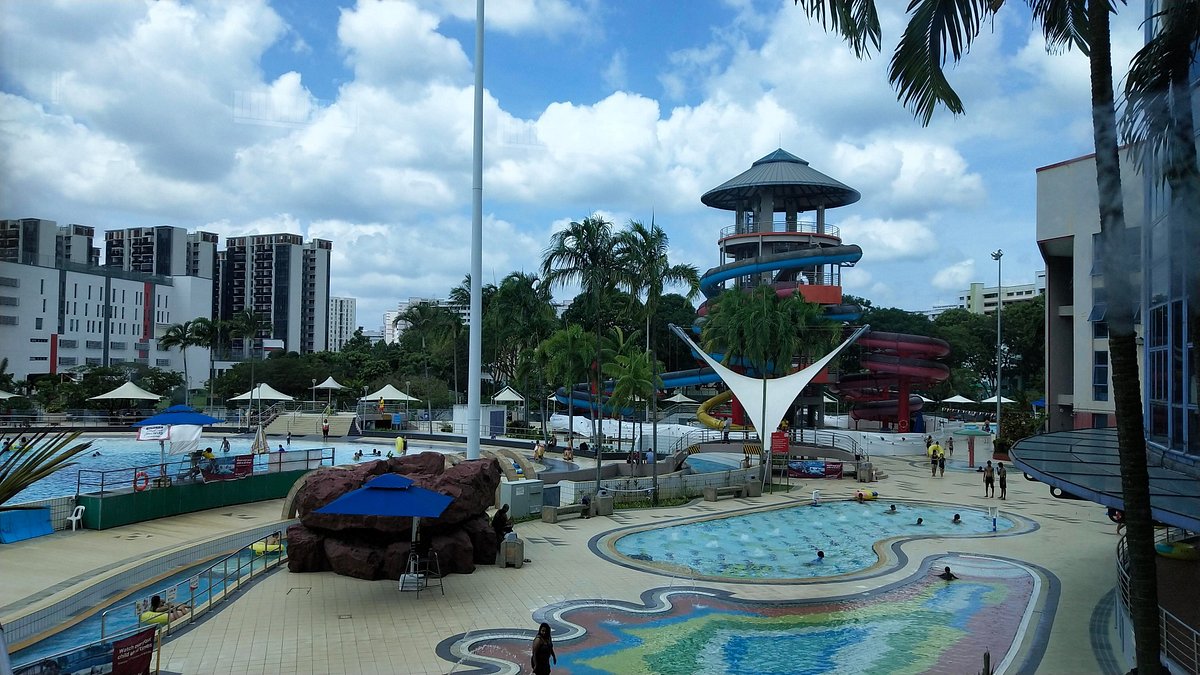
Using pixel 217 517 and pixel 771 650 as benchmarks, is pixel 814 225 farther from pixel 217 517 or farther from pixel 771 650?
pixel 771 650

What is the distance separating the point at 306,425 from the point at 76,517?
32231 millimetres

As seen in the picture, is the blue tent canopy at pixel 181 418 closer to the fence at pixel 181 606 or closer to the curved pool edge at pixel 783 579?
the fence at pixel 181 606

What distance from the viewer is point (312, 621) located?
13.7 m

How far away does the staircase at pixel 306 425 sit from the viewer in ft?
173

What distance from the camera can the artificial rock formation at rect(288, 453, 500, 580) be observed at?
16.6 m

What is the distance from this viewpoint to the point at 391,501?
14805 millimetres

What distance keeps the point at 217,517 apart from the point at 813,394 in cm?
3896

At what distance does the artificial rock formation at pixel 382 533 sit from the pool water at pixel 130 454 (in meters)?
17.0

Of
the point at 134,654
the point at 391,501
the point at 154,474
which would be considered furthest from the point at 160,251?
the point at 134,654

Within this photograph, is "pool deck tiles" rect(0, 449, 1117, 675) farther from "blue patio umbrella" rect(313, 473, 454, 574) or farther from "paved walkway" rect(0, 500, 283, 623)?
"blue patio umbrella" rect(313, 473, 454, 574)

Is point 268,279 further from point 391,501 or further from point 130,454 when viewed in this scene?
point 391,501

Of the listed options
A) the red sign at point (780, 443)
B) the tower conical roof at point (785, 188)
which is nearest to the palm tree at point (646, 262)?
the red sign at point (780, 443)

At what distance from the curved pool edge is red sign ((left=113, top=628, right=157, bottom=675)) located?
10438mm

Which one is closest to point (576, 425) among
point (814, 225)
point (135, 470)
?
point (814, 225)
